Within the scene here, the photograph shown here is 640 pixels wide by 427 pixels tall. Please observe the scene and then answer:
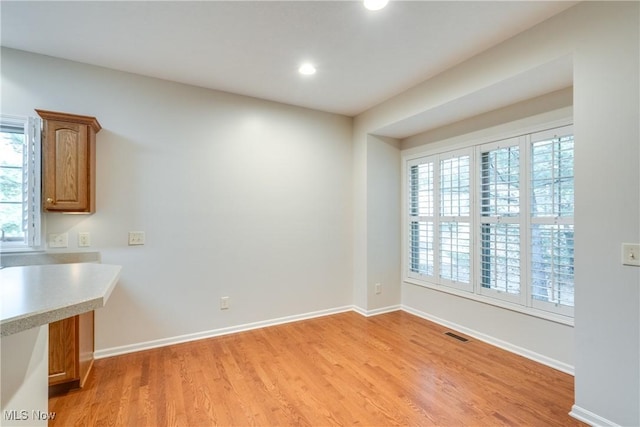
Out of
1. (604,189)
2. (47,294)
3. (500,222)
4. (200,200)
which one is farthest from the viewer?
(200,200)

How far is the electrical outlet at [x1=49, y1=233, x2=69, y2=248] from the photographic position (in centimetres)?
256

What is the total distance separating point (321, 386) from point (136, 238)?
2.13 meters

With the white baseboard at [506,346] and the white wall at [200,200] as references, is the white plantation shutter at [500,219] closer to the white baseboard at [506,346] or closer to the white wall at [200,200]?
the white baseboard at [506,346]

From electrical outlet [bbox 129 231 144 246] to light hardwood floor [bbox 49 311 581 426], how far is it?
102cm

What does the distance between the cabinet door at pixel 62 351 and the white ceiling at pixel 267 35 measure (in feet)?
6.97

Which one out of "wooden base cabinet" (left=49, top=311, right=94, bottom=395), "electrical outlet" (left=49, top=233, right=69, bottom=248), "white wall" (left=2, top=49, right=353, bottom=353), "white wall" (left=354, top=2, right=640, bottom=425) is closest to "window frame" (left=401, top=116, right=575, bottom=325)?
"white wall" (left=354, top=2, right=640, bottom=425)

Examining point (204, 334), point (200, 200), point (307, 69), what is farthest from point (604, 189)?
point (204, 334)

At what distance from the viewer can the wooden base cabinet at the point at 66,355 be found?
212 cm

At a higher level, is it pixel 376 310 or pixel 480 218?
pixel 480 218

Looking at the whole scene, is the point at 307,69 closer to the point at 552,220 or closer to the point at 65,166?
the point at 65,166

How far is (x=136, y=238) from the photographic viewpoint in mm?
2879

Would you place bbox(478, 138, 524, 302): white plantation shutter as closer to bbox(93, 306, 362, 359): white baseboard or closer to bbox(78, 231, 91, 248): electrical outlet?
bbox(93, 306, 362, 359): white baseboard

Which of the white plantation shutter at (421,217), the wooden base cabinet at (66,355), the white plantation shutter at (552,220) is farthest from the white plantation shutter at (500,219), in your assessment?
the wooden base cabinet at (66,355)

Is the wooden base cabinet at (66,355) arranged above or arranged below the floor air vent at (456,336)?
above
